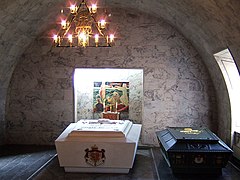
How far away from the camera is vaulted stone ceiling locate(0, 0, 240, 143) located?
14.5 feet

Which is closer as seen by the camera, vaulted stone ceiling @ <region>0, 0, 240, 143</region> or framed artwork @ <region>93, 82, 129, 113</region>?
vaulted stone ceiling @ <region>0, 0, 240, 143</region>

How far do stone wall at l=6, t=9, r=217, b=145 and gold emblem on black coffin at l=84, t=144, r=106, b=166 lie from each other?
2294 millimetres

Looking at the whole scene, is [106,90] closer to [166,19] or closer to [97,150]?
[166,19]

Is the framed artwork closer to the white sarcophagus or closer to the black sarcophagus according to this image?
the white sarcophagus

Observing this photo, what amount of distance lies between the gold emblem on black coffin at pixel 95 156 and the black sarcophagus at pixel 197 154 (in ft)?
3.34

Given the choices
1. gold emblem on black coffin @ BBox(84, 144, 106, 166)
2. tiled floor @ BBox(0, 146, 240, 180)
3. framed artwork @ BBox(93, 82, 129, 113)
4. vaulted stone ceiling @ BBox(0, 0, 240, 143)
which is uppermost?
vaulted stone ceiling @ BBox(0, 0, 240, 143)

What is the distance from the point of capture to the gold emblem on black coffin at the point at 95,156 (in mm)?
5027

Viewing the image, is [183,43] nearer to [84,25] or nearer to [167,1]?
[167,1]

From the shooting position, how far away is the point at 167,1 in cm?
562

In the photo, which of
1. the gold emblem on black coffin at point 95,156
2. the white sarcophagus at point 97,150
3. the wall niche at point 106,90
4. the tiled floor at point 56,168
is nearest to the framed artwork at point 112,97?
the wall niche at point 106,90

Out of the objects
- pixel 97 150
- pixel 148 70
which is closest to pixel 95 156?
pixel 97 150

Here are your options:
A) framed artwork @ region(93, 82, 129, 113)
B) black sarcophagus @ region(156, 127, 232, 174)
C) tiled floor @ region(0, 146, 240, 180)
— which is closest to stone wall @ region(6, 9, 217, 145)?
tiled floor @ region(0, 146, 240, 180)

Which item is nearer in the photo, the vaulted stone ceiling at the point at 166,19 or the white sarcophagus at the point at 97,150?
the vaulted stone ceiling at the point at 166,19

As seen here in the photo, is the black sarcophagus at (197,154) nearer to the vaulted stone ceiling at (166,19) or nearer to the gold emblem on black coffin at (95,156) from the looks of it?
the gold emblem on black coffin at (95,156)
